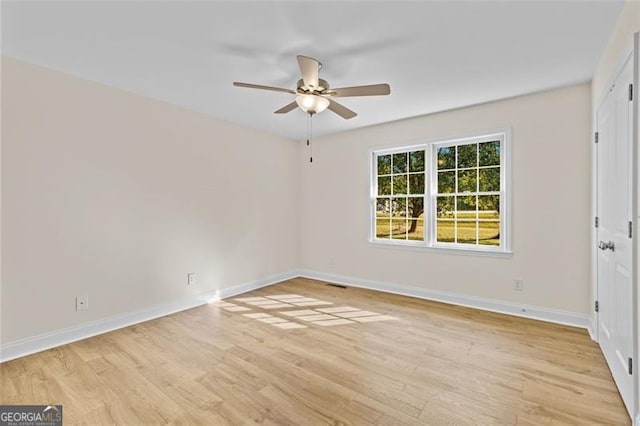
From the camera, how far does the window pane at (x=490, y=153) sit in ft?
12.0

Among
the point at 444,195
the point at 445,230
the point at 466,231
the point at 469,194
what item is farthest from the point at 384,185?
the point at 466,231

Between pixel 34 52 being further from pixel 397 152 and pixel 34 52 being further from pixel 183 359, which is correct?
pixel 397 152

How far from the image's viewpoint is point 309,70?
226 centimetres

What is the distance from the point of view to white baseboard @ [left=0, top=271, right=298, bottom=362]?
2518 millimetres

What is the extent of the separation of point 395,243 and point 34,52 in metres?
4.45

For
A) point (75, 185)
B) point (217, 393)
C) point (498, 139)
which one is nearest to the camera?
point (217, 393)

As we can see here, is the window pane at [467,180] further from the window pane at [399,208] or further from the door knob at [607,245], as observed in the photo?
the door knob at [607,245]

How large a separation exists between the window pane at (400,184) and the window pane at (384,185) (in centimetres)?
10

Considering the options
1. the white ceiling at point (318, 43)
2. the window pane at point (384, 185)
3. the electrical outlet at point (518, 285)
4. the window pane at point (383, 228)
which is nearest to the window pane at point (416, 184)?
the window pane at point (384, 185)

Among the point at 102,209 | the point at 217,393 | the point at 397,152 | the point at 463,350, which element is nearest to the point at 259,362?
the point at 217,393

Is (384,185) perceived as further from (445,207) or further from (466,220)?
(466,220)

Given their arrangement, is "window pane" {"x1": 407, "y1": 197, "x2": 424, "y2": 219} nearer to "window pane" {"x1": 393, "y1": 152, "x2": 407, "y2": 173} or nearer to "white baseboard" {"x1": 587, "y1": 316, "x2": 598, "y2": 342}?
"window pane" {"x1": 393, "y1": 152, "x2": 407, "y2": 173}

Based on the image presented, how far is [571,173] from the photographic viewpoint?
10.3 ft

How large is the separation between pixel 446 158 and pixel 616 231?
219 cm
